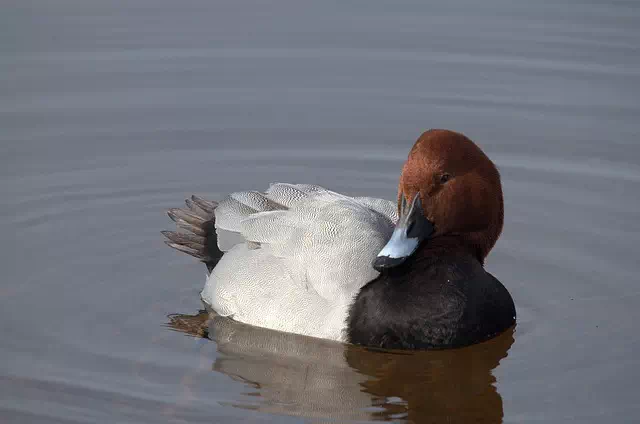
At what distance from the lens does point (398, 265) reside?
542 cm

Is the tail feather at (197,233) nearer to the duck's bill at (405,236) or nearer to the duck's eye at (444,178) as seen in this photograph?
the duck's bill at (405,236)

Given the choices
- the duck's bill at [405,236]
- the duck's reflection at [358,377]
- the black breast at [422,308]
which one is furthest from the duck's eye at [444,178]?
the duck's reflection at [358,377]

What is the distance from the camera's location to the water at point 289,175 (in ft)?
17.2

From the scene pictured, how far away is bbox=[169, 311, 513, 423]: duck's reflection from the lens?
16.5 ft

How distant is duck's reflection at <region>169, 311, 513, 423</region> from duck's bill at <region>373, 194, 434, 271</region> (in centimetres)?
51

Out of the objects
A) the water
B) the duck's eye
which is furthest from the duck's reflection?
the duck's eye

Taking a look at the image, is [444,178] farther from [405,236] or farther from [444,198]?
[405,236]

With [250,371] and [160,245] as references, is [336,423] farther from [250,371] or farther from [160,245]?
[160,245]

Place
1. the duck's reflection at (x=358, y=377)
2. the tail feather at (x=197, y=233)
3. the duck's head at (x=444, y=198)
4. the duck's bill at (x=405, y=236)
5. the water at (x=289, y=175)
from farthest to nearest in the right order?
the tail feather at (x=197, y=233) < the duck's head at (x=444, y=198) < the duck's bill at (x=405, y=236) < the water at (x=289, y=175) < the duck's reflection at (x=358, y=377)

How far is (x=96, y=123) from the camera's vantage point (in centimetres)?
863

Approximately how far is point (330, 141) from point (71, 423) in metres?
4.07

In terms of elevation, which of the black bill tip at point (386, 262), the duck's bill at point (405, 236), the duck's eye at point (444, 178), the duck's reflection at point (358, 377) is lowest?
the duck's reflection at point (358, 377)

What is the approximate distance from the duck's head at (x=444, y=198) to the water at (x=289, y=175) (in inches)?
23.3

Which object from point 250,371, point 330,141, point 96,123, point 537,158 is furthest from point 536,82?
point 250,371
